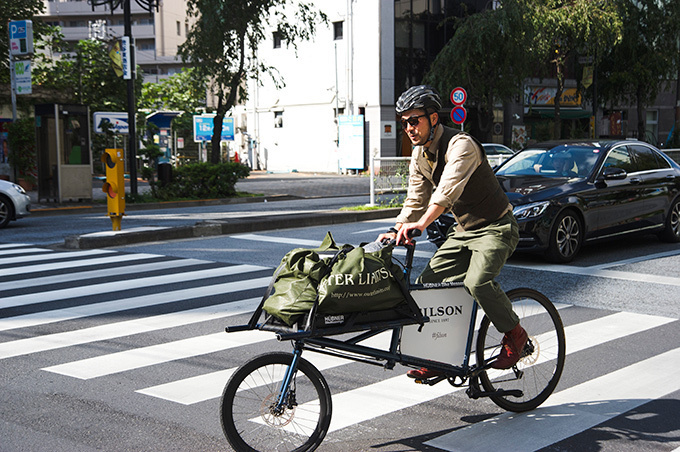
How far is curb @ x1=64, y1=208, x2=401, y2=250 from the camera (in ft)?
40.3

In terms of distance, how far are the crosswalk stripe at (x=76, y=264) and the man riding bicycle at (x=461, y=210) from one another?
6.98 metres

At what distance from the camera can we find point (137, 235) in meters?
12.7

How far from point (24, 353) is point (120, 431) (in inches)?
82.0

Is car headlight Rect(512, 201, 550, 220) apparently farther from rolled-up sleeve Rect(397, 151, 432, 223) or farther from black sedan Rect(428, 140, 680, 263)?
rolled-up sleeve Rect(397, 151, 432, 223)

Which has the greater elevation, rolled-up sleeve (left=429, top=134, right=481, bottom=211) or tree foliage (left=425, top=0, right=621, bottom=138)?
tree foliage (left=425, top=0, right=621, bottom=138)

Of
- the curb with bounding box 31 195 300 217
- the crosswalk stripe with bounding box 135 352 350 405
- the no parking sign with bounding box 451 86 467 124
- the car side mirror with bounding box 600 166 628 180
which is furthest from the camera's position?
the no parking sign with bounding box 451 86 467 124

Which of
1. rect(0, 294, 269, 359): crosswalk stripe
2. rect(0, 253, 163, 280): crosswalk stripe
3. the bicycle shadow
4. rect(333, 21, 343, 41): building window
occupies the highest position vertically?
rect(333, 21, 343, 41): building window

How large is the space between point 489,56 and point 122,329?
95.6 feet

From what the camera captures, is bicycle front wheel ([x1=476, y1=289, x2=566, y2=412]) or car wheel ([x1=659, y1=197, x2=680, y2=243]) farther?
car wheel ([x1=659, y1=197, x2=680, y2=243])

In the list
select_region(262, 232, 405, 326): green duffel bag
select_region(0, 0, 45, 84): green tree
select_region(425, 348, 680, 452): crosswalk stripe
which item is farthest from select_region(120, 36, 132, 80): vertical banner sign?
select_region(262, 232, 405, 326): green duffel bag

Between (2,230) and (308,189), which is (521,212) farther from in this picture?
(308,189)

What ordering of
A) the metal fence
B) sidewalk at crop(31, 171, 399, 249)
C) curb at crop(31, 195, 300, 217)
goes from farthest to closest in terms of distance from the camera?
curb at crop(31, 195, 300, 217), the metal fence, sidewalk at crop(31, 171, 399, 249)

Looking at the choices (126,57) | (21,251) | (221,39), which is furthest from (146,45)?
(21,251)

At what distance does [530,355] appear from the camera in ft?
14.6
